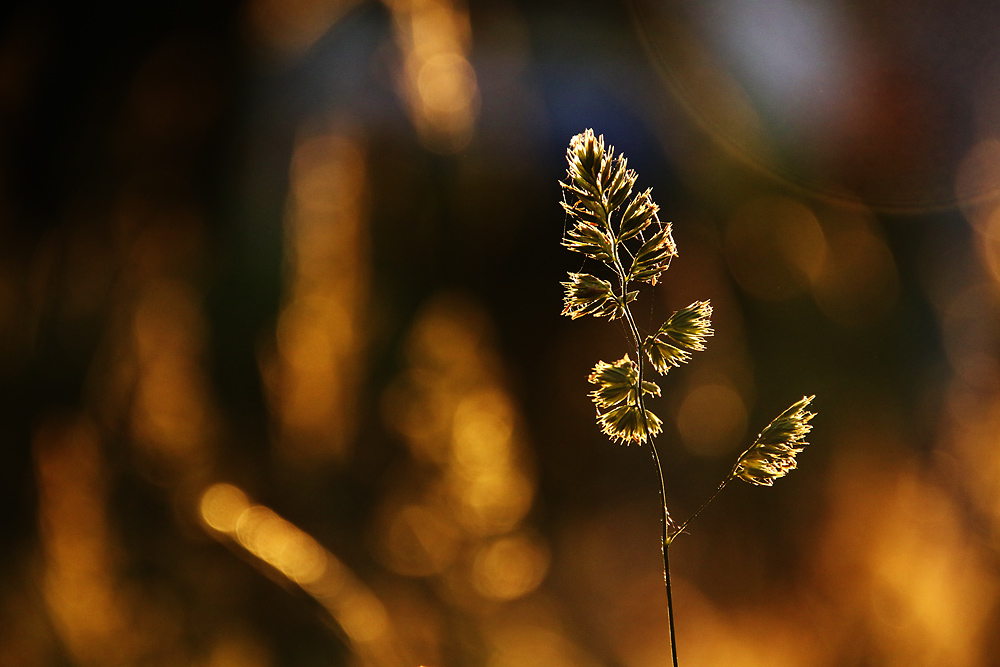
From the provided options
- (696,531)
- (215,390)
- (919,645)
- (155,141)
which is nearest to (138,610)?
(215,390)

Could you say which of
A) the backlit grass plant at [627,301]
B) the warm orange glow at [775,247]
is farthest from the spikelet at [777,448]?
the warm orange glow at [775,247]

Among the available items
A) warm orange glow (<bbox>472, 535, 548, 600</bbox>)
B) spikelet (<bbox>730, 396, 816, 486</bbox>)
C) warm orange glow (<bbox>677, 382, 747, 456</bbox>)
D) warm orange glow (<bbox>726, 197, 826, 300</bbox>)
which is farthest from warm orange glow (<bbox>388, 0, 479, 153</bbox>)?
spikelet (<bbox>730, 396, 816, 486</bbox>)

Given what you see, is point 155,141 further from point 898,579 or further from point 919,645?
point 919,645

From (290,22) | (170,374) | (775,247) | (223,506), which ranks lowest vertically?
(223,506)

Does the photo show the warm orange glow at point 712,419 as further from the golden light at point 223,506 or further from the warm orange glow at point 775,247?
the golden light at point 223,506

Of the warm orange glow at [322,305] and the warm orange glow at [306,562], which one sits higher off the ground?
the warm orange glow at [322,305]

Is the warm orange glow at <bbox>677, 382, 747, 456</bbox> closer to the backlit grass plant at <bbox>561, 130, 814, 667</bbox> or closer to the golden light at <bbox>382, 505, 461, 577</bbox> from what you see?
the golden light at <bbox>382, 505, 461, 577</bbox>

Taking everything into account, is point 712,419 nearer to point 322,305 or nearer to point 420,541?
point 420,541

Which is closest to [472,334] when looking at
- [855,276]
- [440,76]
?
[440,76]
